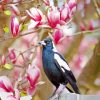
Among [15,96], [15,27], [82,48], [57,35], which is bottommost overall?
[82,48]

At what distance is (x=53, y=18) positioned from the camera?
6.66 feet

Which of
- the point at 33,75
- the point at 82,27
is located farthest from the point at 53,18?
the point at 82,27

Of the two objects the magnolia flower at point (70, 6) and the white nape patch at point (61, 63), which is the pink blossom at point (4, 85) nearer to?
the white nape patch at point (61, 63)

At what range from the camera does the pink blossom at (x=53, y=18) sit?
6.69 feet

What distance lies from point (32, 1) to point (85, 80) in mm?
1174

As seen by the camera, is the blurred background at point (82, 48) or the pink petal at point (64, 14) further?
the blurred background at point (82, 48)

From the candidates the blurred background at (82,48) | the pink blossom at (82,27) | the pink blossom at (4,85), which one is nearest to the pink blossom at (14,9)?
the pink blossom at (4,85)

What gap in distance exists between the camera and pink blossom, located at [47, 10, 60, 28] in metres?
2.04

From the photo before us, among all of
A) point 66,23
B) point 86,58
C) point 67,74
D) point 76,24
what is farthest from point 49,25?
point 86,58

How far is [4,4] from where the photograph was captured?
2154 millimetres

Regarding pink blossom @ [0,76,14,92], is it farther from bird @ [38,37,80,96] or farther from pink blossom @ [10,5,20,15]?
pink blossom @ [10,5,20,15]

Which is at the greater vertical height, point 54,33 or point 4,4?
point 4,4

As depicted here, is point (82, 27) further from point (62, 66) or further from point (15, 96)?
point (15, 96)

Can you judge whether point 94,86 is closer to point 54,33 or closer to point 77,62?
point 77,62
